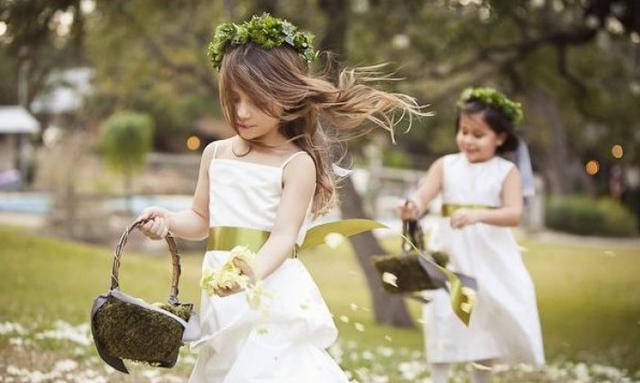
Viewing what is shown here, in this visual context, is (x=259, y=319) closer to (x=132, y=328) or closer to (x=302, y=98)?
(x=132, y=328)

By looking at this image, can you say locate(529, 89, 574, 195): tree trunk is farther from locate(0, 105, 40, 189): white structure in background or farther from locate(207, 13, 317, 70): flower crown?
locate(207, 13, 317, 70): flower crown

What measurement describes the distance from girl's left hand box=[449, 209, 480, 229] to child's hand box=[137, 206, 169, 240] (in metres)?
2.29

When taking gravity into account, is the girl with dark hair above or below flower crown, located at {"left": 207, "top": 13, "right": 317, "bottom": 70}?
below

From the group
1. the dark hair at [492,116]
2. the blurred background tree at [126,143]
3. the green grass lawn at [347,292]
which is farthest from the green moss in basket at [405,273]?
the blurred background tree at [126,143]

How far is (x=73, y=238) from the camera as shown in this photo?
21.4 m

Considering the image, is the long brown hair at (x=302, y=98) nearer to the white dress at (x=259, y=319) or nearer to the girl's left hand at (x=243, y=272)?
the white dress at (x=259, y=319)

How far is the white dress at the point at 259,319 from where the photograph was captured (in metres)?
3.23

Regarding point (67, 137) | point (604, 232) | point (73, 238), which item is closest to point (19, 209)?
point (67, 137)

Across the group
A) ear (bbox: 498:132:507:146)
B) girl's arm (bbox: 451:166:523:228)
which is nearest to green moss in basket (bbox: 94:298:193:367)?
girl's arm (bbox: 451:166:523:228)

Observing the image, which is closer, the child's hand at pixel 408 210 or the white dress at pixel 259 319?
the white dress at pixel 259 319

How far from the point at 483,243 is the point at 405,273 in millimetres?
978

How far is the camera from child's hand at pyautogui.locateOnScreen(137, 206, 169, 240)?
10.9 feet

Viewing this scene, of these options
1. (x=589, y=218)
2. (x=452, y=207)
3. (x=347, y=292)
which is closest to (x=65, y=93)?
(x=589, y=218)

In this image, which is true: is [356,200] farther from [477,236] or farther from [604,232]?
[604,232]
